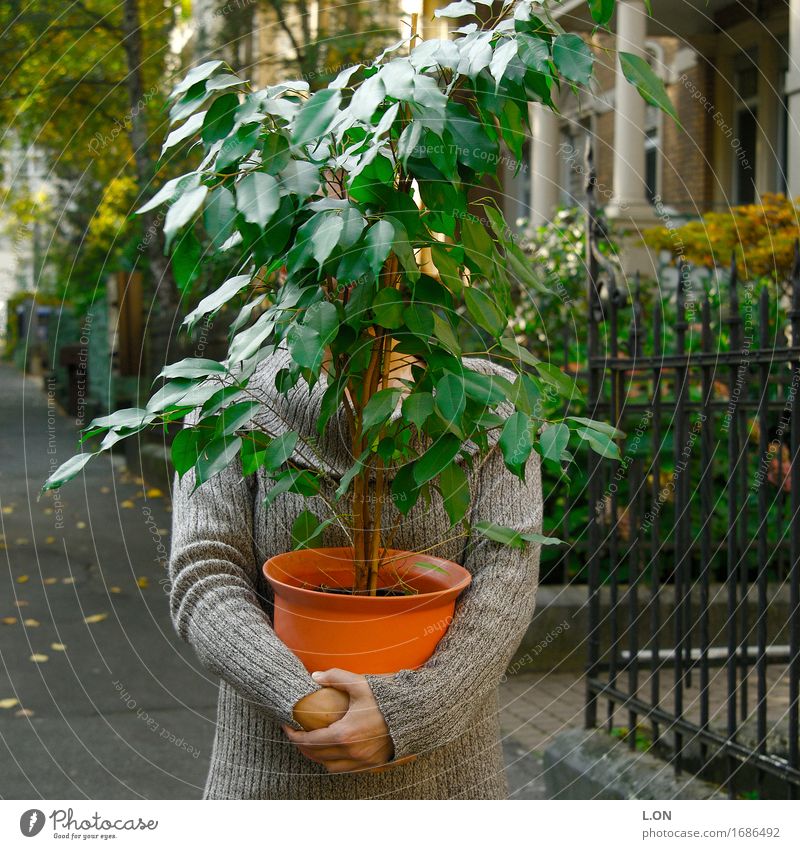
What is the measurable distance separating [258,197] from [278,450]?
336mm

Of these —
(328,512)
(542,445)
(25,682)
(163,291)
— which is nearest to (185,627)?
(328,512)

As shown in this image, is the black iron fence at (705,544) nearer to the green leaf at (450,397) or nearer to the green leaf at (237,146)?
the green leaf at (450,397)

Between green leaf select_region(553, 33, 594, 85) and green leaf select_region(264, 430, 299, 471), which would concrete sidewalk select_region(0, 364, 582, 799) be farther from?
green leaf select_region(553, 33, 594, 85)

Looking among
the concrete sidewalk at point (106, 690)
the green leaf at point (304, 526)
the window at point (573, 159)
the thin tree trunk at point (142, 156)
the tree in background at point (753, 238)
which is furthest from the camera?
the tree in background at point (753, 238)

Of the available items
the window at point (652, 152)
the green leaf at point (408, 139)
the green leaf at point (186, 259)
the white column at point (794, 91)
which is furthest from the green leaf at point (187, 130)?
the window at point (652, 152)

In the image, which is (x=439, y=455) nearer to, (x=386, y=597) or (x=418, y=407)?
(x=418, y=407)

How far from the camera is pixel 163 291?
28.4 feet

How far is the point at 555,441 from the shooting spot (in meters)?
1.31

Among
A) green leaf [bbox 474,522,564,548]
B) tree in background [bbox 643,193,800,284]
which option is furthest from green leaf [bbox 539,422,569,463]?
tree in background [bbox 643,193,800,284]

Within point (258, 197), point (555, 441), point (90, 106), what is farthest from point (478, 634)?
point (90, 106)

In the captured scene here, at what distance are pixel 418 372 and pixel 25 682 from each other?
416cm

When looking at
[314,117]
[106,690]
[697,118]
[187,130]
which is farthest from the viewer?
[697,118]

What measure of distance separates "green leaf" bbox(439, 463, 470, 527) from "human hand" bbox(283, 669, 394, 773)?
27cm

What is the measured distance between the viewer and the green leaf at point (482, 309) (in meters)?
1.32
